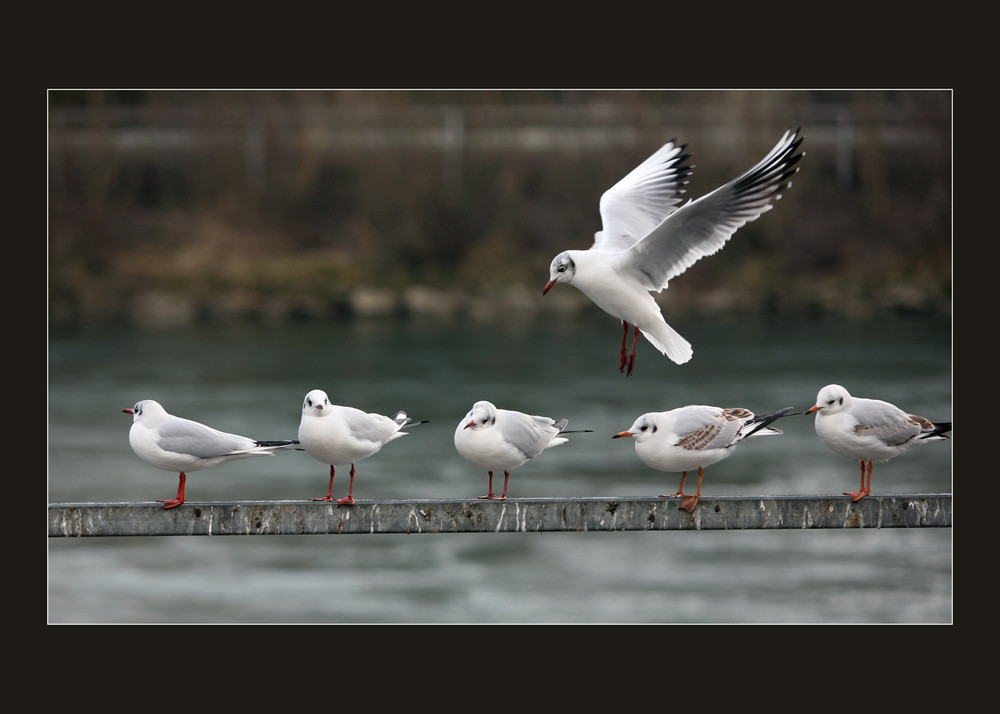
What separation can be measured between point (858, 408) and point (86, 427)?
31.6 feet

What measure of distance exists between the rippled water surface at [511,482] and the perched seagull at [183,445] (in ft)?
11.5

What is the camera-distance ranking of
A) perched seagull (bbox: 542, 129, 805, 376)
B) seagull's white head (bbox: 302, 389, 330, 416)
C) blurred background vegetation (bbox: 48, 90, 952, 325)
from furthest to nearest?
blurred background vegetation (bbox: 48, 90, 952, 325), perched seagull (bbox: 542, 129, 805, 376), seagull's white head (bbox: 302, 389, 330, 416)

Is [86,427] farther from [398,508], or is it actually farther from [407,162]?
[398,508]

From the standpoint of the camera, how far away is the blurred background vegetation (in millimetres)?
13211

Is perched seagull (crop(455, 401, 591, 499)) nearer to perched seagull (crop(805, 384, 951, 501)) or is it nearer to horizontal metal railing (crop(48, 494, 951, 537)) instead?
→ horizontal metal railing (crop(48, 494, 951, 537))

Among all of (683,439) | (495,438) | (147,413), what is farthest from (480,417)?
(147,413)

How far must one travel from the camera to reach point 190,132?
14.6 m

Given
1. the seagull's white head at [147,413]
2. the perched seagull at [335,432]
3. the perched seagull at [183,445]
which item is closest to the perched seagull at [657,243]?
the perched seagull at [335,432]

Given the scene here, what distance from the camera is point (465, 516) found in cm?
502

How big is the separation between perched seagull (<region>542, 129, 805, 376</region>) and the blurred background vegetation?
20.6ft

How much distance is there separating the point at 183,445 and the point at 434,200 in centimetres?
1243

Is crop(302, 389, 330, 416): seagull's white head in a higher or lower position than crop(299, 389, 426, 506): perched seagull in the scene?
higher

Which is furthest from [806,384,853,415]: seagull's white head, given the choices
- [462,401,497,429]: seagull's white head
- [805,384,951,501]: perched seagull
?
[462,401,497,429]: seagull's white head

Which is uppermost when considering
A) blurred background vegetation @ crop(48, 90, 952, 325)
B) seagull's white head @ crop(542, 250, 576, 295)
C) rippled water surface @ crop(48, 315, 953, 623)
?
blurred background vegetation @ crop(48, 90, 952, 325)
